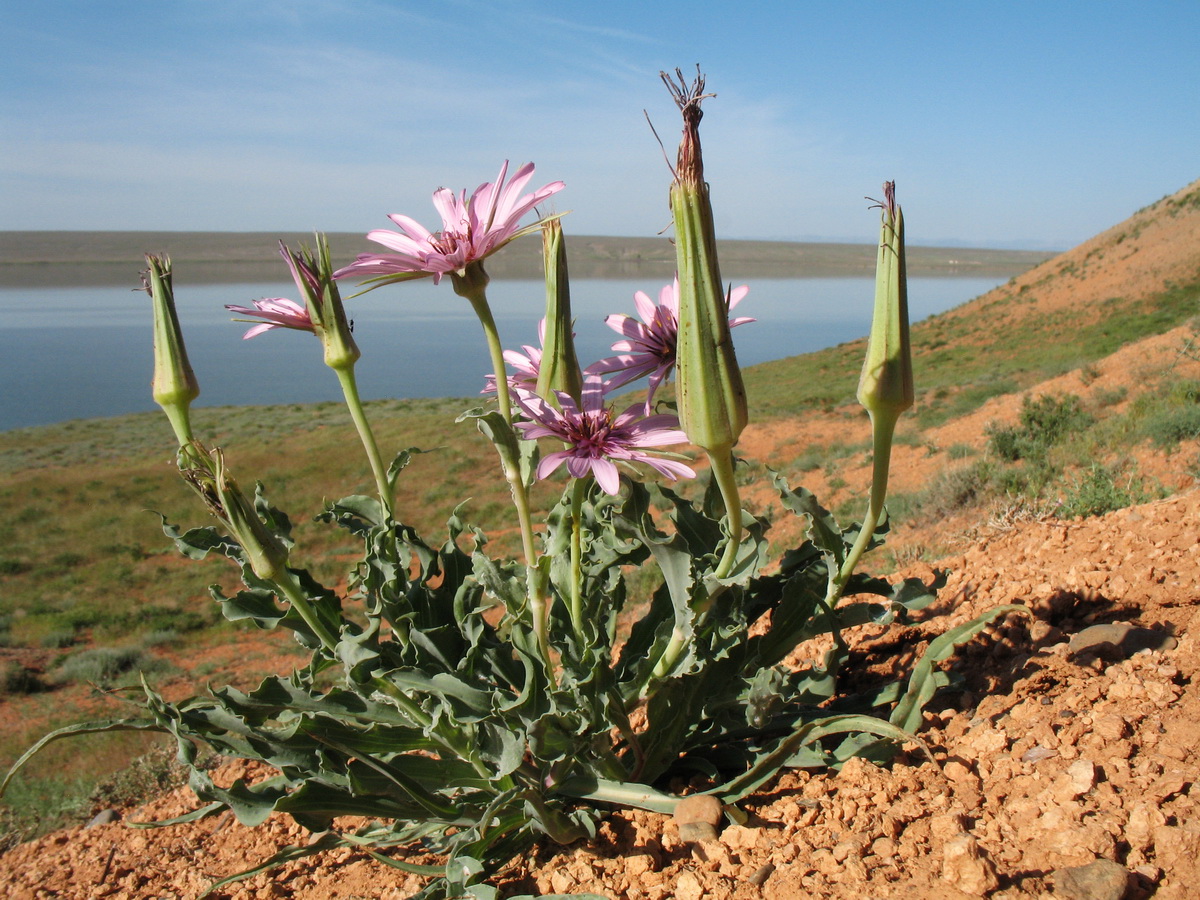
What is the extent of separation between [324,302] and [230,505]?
1.76 feet

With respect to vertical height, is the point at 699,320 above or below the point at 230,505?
above

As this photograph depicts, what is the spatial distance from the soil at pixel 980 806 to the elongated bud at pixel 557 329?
3.94 feet

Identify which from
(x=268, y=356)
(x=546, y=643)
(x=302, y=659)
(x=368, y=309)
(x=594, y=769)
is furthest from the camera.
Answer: (x=368, y=309)

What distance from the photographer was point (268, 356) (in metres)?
67.4

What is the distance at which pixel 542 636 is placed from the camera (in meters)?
2.11

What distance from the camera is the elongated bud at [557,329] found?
1.82 m

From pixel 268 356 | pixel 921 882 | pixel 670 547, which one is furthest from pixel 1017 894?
pixel 268 356

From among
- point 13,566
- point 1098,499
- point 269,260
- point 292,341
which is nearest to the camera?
point 1098,499

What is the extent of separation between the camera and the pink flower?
6.73 feet

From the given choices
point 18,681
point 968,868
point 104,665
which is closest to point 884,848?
point 968,868

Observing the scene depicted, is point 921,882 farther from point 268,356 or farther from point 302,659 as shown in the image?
point 268,356

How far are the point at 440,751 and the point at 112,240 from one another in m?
213

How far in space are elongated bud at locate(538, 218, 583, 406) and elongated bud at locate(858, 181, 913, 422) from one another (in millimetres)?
645

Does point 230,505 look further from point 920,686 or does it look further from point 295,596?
point 920,686
